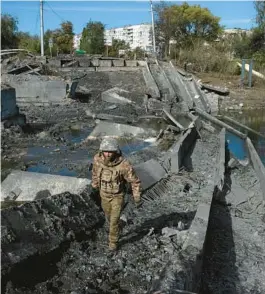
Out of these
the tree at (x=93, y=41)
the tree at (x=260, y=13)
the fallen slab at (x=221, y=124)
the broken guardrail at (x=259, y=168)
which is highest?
the tree at (x=260, y=13)

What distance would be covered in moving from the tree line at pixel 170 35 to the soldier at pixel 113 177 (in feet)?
123

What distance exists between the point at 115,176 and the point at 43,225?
1531 millimetres

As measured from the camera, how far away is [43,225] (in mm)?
6488

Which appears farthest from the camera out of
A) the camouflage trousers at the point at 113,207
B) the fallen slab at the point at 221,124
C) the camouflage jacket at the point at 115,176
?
the fallen slab at the point at 221,124

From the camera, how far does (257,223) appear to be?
29.8 feet

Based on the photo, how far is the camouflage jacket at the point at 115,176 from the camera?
5723 millimetres

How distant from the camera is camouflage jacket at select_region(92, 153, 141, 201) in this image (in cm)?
572

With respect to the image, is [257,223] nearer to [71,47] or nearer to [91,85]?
[91,85]

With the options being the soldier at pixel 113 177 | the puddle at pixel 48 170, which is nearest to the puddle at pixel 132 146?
→ the puddle at pixel 48 170

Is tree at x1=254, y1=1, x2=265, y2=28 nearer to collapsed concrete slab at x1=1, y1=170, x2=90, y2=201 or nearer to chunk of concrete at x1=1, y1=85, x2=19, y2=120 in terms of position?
chunk of concrete at x1=1, y1=85, x2=19, y2=120

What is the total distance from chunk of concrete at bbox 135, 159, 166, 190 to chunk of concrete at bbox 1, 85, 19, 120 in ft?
20.4

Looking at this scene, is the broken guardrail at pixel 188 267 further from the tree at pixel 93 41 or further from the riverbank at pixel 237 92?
the tree at pixel 93 41

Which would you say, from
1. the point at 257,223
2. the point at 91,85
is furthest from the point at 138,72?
the point at 257,223

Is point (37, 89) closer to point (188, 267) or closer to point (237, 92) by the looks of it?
point (237, 92)
